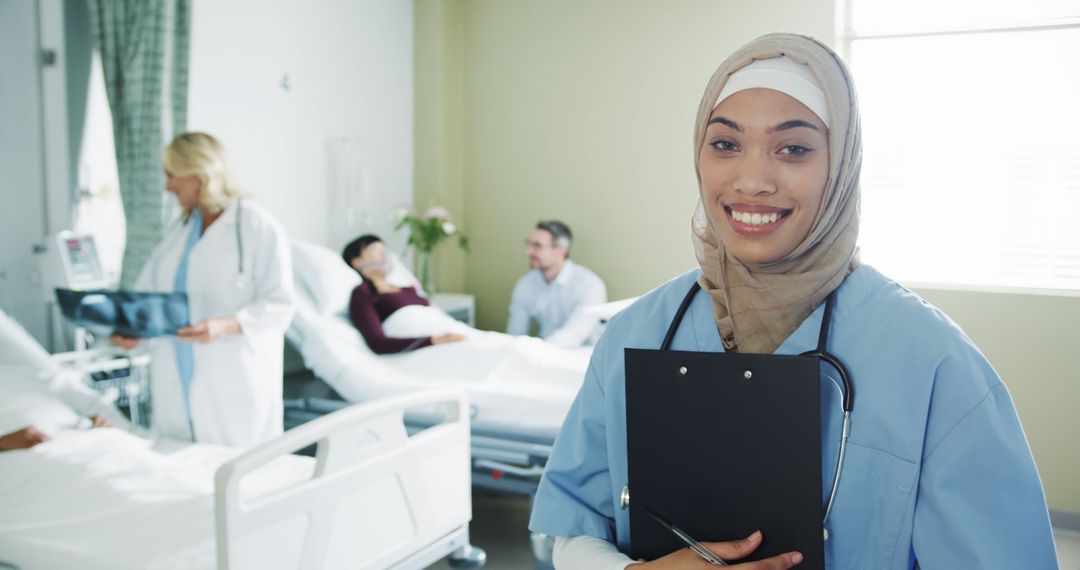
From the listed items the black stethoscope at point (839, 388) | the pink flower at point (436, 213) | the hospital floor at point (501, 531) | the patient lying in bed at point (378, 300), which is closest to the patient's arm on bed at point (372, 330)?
the patient lying in bed at point (378, 300)

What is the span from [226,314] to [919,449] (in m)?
2.44

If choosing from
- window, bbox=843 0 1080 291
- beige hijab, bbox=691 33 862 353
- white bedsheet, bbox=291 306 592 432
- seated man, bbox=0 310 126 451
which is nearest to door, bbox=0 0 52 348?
seated man, bbox=0 310 126 451

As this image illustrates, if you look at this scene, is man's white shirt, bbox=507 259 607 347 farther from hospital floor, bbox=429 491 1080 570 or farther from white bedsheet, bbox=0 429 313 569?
white bedsheet, bbox=0 429 313 569

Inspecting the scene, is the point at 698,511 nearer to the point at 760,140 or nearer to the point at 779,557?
the point at 779,557

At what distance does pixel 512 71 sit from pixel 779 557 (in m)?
4.45

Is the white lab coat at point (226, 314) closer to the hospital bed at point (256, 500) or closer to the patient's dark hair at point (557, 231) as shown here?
the hospital bed at point (256, 500)

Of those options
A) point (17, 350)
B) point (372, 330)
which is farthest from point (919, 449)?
point (372, 330)

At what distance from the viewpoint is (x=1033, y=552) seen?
2.60 ft

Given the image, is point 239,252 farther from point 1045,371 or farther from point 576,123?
point 1045,371

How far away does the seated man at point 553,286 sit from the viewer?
439cm

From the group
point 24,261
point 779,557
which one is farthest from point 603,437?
point 24,261

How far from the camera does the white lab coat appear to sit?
270cm

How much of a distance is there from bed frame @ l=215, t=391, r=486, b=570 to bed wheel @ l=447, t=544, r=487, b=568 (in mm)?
421

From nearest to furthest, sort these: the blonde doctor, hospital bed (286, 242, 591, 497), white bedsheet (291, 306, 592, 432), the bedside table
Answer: the blonde doctor < hospital bed (286, 242, 591, 497) < white bedsheet (291, 306, 592, 432) < the bedside table
